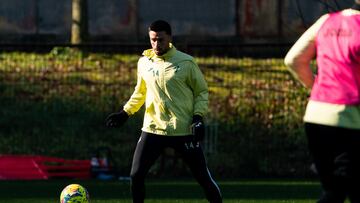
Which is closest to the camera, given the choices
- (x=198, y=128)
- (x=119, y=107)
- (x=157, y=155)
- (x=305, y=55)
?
(x=305, y=55)

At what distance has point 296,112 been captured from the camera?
23281 millimetres

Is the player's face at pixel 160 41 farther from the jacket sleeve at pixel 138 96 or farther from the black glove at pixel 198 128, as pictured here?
the black glove at pixel 198 128

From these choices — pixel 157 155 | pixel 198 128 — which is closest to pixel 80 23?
pixel 157 155

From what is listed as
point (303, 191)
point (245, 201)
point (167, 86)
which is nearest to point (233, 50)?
point (303, 191)

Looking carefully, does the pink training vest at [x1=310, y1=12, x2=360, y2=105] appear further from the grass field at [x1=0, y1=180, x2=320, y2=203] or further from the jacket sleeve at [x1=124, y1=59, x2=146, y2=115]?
the grass field at [x1=0, y1=180, x2=320, y2=203]

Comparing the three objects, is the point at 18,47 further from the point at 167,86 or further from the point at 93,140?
the point at 167,86

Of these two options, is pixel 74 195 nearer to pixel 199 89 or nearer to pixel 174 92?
pixel 174 92

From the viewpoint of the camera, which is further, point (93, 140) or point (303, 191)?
point (93, 140)

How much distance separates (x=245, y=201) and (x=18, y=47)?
9556mm

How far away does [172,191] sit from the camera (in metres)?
17.0

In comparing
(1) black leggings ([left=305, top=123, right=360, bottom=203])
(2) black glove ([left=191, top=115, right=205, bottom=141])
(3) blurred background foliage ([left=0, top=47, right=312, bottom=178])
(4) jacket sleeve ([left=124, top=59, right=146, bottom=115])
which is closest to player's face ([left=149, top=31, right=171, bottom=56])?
(4) jacket sleeve ([left=124, top=59, right=146, bottom=115])

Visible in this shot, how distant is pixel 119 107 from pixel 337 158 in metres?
15.3

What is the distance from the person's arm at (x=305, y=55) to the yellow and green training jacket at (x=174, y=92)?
3.25m

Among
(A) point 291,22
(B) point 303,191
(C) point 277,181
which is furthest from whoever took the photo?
(A) point 291,22
